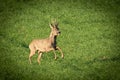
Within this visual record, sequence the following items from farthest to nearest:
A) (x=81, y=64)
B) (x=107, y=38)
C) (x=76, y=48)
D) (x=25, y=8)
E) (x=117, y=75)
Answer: (x=25, y=8)
(x=107, y=38)
(x=76, y=48)
(x=81, y=64)
(x=117, y=75)

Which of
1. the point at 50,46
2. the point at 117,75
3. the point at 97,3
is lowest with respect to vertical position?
the point at 117,75

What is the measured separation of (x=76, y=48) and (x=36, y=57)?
238 centimetres

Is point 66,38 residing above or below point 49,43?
below

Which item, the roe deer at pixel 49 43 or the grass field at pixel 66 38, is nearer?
the roe deer at pixel 49 43

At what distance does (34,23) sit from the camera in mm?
22656

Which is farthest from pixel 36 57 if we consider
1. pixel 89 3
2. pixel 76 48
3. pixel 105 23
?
pixel 89 3

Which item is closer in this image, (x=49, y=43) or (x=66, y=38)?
(x=49, y=43)

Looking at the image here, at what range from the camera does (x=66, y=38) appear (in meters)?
20.5

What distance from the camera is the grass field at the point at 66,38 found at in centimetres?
1686

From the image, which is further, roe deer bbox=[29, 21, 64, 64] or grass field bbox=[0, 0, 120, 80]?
grass field bbox=[0, 0, 120, 80]

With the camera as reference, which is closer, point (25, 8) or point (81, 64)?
point (81, 64)

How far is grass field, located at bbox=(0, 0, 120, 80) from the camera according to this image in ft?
55.3

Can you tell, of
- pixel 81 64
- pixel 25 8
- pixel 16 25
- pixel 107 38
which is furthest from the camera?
pixel 25 8

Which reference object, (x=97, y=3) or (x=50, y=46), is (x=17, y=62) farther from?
(x=97, y=3)
